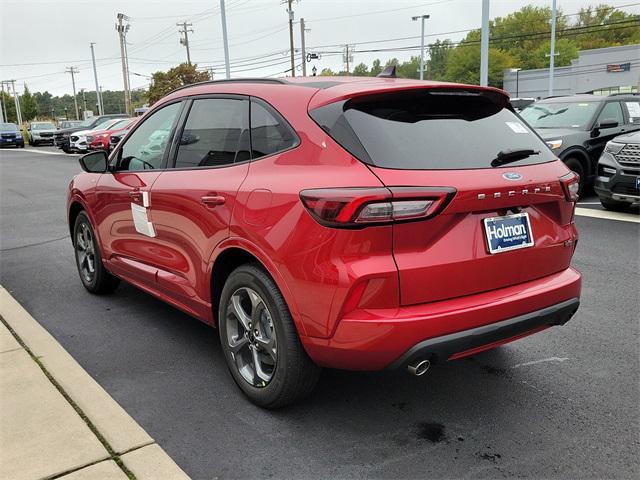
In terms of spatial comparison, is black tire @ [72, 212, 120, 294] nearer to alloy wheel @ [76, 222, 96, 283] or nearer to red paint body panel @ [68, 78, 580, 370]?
alloy wheel @ [76, 222, 96, 283]

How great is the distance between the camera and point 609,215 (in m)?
8.83

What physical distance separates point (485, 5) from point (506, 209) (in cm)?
1719

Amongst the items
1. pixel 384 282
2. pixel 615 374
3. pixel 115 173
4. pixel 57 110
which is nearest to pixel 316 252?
pixel 384 282

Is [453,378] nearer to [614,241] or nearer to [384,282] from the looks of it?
[384,282]

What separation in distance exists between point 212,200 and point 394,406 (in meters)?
1.53

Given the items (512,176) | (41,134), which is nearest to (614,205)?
(512,176)

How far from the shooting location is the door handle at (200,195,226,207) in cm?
327

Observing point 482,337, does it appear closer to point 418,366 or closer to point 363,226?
point 418,366

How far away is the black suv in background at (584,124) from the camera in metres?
10.3

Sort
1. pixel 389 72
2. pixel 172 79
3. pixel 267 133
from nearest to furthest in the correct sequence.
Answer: pixel 267 133, pixel 389 72, pixel 172 79

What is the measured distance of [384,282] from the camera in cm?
259

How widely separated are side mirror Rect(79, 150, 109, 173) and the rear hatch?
239 cm

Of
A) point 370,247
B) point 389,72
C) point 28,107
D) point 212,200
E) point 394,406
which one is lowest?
point 394,406

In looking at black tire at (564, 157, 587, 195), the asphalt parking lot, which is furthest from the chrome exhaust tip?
black tire at (564, 157, 587, 195)
